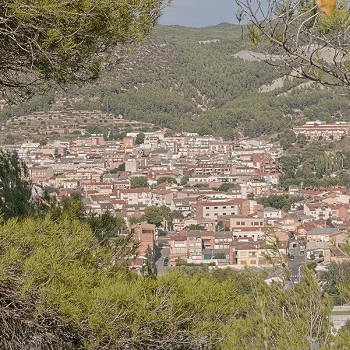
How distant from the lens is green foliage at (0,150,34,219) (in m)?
3.75

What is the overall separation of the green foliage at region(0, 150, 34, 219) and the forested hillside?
4139cm

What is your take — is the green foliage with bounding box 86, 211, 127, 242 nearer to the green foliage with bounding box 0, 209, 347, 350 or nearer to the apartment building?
the green foliage with bounding box 0, 209, 347, 350

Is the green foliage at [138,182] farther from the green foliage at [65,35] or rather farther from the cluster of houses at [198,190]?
the green foliage at [65,35]

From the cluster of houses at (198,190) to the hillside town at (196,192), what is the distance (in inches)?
1.7

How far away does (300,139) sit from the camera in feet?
152

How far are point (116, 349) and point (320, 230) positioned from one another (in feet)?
65.1

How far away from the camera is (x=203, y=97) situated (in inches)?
2381

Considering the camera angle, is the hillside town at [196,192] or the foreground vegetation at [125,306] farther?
the hillside town at [196,192]

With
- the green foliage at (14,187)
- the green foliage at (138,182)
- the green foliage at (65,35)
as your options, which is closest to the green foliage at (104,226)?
the green foliage at (14,187)

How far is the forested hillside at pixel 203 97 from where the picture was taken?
5197cm

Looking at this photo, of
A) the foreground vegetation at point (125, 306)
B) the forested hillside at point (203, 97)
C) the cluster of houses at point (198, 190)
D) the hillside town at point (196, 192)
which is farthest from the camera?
the forested hillside at point (203, 97)

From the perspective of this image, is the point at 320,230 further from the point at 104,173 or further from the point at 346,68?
the point at 346,68

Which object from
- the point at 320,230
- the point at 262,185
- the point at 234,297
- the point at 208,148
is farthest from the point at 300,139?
the point at 234,297

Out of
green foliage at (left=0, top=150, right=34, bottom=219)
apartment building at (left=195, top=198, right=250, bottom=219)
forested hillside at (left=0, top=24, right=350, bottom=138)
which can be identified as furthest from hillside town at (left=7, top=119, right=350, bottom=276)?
green foliage at (left=0, top=150, right=34, bottom=219)
